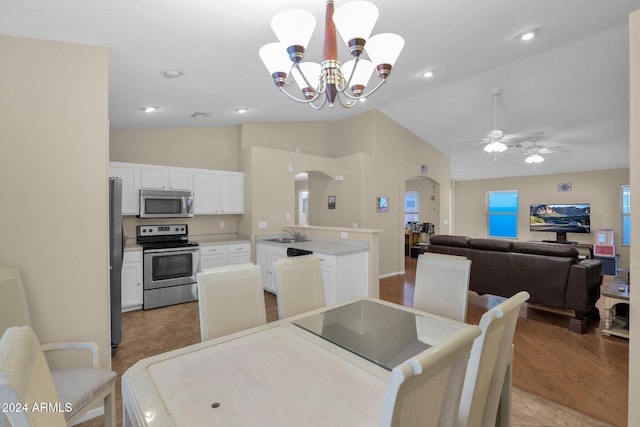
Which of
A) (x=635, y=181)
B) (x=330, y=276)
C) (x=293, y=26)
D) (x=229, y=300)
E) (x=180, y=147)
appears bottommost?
(x=330, y=276)

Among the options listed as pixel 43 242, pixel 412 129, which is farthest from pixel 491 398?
pixel 412 129

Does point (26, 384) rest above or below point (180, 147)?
below

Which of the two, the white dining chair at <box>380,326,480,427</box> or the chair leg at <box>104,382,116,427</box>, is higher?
the white dining chair at <box>380,326,480,427</box>

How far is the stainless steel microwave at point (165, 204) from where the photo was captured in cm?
435

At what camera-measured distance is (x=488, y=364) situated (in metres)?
Result: 1.21

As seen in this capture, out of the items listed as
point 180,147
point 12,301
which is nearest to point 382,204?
point 180,147

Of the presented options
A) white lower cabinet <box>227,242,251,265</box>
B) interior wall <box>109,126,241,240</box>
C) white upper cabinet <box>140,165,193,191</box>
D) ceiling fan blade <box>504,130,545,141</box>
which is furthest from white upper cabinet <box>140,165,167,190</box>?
ceiling fan blade <box>504,130,545,141</box>

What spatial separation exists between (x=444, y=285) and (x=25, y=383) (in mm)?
2214

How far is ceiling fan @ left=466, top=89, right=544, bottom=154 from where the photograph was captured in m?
5.05

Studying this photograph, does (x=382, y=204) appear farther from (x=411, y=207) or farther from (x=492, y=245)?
(x=411, y=207)

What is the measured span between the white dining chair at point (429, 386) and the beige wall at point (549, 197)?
922 cm

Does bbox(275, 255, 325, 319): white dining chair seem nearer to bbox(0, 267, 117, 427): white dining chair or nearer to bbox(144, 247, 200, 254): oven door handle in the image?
bbox(0, 267, 117, 427): white dining chair

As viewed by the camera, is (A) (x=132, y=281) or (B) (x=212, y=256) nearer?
(A) (x=132, y=281)

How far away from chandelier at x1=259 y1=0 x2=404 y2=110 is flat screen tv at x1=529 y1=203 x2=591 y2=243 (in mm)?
8604
